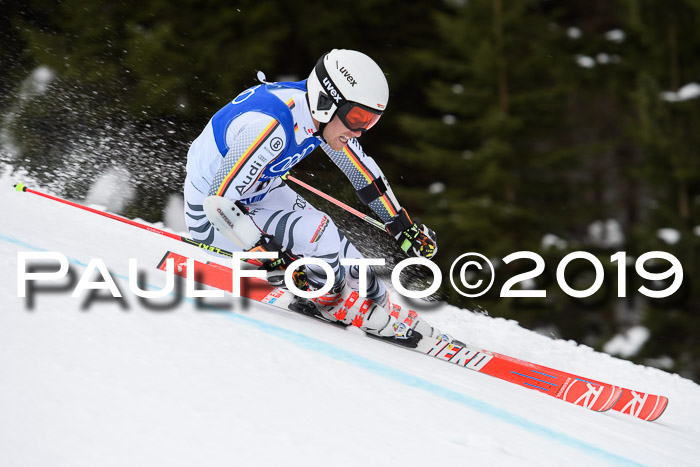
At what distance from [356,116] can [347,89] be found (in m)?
0.14

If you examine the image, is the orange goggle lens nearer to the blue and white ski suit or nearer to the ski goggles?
the ski goggles

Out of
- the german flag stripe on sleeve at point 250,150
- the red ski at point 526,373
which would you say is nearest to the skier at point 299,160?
the german flag stripe on sleeve at point 250,150

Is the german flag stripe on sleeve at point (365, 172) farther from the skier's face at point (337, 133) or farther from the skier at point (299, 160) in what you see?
the skier's face at point (337, 133)

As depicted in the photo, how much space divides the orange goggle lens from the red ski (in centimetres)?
113

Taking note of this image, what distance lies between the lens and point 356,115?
127 inches

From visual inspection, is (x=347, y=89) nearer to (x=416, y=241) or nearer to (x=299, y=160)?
(x=299, y=160)

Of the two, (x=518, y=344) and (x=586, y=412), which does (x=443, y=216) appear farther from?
(x=586, y=412)

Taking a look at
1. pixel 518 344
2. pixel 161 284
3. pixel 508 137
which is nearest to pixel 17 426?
pixel 161 284

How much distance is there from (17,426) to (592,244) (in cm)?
1134

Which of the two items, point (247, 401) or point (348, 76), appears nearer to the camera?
point (247, 401)

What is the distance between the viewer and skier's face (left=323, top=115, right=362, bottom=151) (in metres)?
3.30

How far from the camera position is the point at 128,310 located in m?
2.69

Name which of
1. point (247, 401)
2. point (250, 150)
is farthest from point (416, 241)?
point (247, 401)

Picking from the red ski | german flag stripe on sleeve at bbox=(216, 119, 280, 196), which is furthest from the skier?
the red ski
